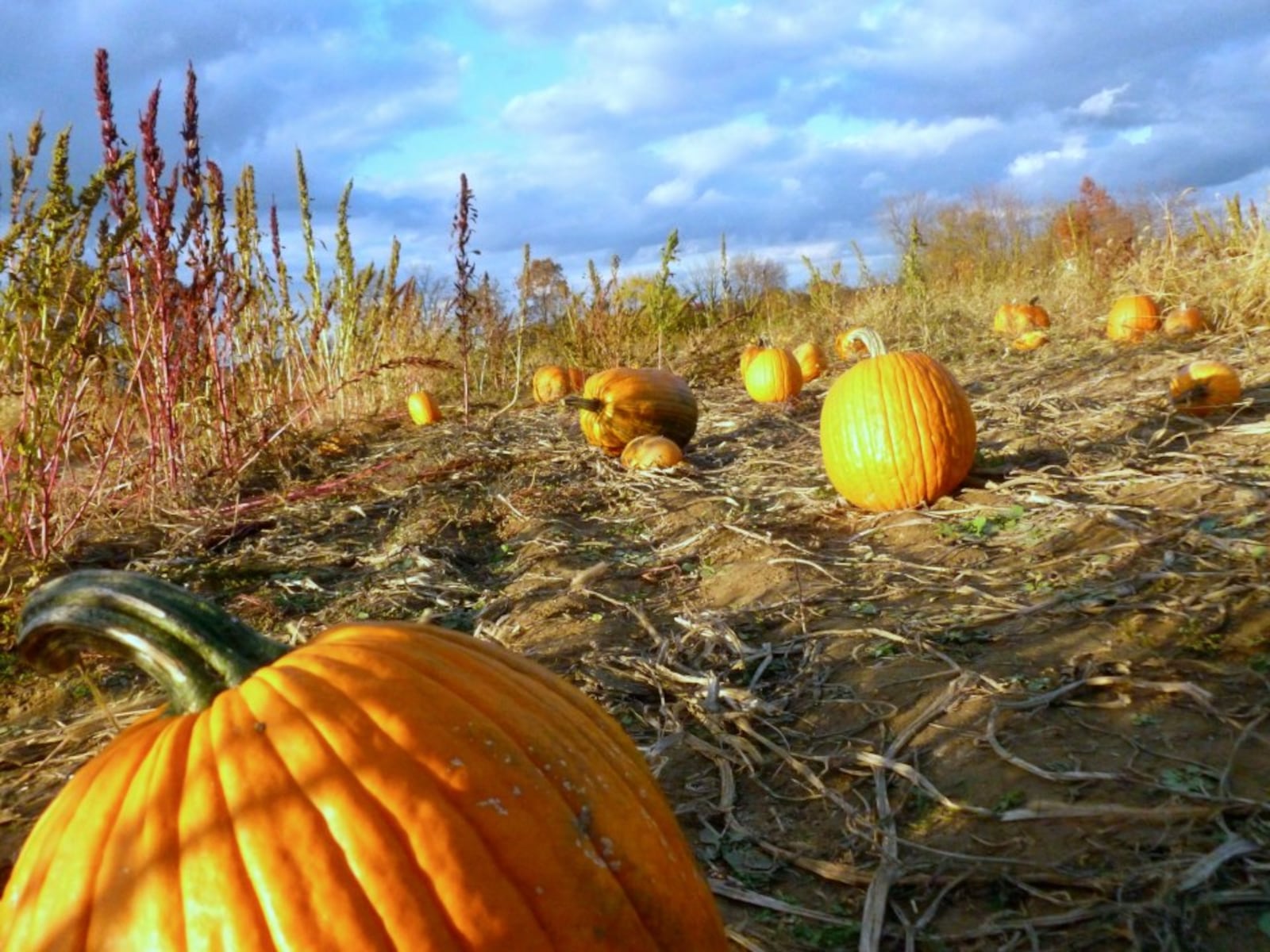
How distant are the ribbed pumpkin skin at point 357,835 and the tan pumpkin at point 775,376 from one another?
6.98 m

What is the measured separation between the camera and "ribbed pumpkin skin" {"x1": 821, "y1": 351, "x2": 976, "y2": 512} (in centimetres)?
398

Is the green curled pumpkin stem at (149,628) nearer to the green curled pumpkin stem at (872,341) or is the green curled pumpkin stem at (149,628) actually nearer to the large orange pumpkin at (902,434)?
the large orange pumpkin at (902,434)

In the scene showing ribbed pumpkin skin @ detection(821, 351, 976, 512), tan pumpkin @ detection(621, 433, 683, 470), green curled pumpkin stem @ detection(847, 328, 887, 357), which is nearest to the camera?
ribbed pumpkin skin @ detection(821, 351, 976, 512)

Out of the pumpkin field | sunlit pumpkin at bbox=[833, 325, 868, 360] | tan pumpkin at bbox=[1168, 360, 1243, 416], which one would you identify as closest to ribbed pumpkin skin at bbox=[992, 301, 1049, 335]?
sunlit pumpkin at bbox=[833, 325, 868, 360]

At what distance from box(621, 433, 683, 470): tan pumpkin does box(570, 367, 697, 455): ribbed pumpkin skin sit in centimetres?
21

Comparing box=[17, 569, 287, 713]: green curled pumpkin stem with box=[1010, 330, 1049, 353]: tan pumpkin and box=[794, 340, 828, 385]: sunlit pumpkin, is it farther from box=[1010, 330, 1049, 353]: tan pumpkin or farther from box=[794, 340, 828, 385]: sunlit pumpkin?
box=[1010, 330, 1049, 353]: tan pumpkin

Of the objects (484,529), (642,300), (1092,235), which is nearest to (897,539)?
(484,529)

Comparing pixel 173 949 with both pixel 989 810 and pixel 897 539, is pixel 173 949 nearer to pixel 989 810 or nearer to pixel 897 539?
pixel 989 810

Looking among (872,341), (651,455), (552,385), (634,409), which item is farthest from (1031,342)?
(872,341)

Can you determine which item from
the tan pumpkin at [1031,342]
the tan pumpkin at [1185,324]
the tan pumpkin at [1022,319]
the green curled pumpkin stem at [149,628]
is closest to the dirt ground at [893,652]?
the green curled pumpkin stem at [149,628]

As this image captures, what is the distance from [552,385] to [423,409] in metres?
1.78

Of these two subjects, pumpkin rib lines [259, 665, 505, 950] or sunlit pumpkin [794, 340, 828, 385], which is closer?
pumpkin rib lines [259, 665, 505, 950]

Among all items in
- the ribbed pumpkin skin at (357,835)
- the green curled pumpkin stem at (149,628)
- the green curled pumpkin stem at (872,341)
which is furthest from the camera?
the green curled pumpkin stem at (872,341)

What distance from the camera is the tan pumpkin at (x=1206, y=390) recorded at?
191 inches
